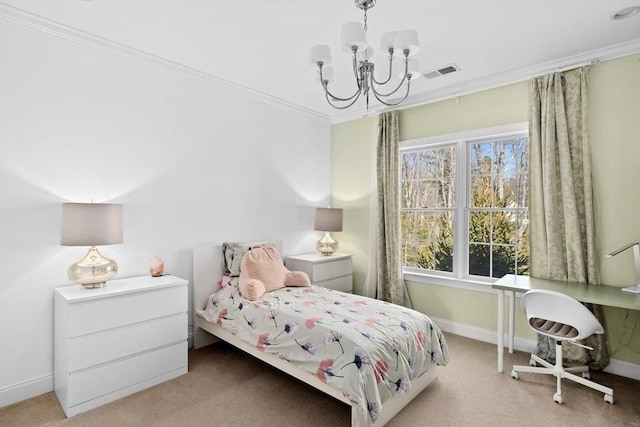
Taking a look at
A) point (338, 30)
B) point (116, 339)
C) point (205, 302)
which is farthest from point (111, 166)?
point (338, 30)

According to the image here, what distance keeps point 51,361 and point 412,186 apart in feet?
12.7

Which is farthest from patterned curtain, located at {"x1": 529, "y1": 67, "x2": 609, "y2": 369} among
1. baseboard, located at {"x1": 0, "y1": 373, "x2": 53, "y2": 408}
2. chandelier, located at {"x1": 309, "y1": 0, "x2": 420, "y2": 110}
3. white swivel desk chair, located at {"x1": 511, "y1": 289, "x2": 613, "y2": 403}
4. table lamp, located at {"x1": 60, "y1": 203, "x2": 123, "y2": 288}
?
baseboard, located at {"x1": 0, "y1": 373, "x2": 53, "y2": 408}

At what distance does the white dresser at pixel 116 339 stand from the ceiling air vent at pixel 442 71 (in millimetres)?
2987

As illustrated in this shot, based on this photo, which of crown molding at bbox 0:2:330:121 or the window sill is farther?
the window sill

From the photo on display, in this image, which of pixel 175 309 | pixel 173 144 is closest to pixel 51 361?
pixel 175 309

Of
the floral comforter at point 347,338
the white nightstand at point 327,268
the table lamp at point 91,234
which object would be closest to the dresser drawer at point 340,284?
the white nightstand at point 327,268

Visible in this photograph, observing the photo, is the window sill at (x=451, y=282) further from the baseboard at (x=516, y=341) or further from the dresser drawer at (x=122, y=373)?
the dresser drawer at (x=122, y=373)

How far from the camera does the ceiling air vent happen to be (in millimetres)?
3143

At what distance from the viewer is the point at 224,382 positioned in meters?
2.64

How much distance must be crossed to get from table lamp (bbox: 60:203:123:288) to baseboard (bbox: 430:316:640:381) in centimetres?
336

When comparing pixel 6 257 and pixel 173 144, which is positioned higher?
pixel 173 144

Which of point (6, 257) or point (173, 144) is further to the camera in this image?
point (173, 144)

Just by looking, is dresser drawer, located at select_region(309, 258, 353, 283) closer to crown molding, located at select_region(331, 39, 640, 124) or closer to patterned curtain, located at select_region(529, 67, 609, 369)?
crown molding, located at select_region(331, 39, 640, 124)

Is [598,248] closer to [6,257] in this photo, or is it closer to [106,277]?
[106,277]
